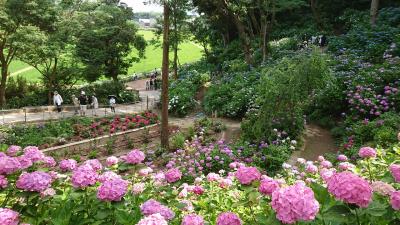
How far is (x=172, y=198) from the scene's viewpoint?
358 centimetres

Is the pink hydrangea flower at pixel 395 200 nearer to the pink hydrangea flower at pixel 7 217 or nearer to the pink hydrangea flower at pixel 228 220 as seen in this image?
the pink hydrangea flower at pixel 228 220

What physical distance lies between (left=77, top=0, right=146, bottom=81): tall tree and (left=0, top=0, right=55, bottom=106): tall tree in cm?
423

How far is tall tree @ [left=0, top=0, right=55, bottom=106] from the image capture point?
21.1 m

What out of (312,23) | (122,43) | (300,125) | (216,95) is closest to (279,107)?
(300,125)

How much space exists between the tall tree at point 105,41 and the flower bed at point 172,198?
2483cm

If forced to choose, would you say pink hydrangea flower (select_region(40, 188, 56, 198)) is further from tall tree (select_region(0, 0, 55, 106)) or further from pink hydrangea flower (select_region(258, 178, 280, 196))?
tall tree (select_region(0, 0, 55, 106))

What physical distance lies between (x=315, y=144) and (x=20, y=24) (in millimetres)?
18668

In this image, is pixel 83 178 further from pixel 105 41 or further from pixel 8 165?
pixel 105 41

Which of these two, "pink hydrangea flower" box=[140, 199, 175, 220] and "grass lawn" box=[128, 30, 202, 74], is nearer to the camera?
"pink hydrangea flower" box=[140, 199, 175, 220]

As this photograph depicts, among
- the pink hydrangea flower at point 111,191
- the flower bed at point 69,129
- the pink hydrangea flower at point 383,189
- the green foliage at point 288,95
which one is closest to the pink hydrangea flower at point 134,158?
the pink hydrangea flower at point 111,191

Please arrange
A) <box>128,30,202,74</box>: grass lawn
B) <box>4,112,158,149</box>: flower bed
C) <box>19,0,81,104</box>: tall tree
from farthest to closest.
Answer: <box>128,30,202,74</box>: grass lawn → <box>19,0,81,104</box>: tall tree → <box>4,112,158,149</box>: flower bed

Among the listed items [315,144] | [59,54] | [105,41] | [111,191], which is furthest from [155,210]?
[105,41]

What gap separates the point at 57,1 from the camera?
2622 centimetres

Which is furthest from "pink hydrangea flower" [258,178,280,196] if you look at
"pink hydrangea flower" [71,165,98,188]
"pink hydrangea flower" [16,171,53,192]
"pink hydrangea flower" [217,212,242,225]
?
"pink hydrangea flower" [16,171,53,192]
